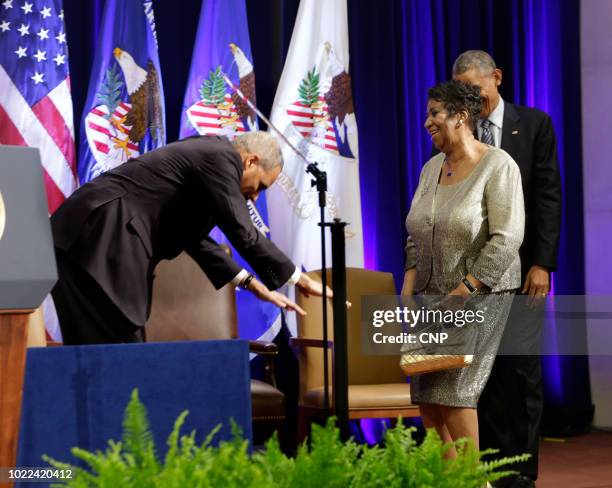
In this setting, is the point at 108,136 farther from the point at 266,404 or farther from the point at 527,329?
the point at 527,329

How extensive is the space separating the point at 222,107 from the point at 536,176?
1630 mm

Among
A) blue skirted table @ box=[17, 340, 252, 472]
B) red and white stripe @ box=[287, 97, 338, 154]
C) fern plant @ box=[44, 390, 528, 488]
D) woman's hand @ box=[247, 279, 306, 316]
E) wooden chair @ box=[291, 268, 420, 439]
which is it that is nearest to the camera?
fern plant @ box=[44, 390, 528, 488]

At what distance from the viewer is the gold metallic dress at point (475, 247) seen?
9.61 feet

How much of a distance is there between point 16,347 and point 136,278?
1.20 m

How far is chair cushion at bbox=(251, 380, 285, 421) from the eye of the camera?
3.85 meters

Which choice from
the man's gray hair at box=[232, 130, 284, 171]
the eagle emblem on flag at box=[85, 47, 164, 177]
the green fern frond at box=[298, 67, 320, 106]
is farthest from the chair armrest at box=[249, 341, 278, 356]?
the green fern frond at box=[298, 67, 320, 106]

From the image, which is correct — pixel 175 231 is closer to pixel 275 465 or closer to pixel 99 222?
pixel 99 222

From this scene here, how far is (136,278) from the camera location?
9.02 ft

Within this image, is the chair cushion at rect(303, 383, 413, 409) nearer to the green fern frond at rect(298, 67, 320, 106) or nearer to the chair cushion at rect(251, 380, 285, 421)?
the chair cushion at rect(251, 380, 285, 421)

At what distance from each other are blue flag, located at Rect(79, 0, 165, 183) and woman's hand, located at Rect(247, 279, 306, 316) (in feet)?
4.84

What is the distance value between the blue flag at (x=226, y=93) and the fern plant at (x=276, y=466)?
3.52 meters

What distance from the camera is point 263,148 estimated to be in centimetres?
289

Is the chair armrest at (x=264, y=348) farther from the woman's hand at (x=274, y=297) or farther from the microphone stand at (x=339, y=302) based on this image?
the microphone stand at (x=339, y=302)

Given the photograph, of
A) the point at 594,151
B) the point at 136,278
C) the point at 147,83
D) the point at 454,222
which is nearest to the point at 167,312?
the point at 147,83
